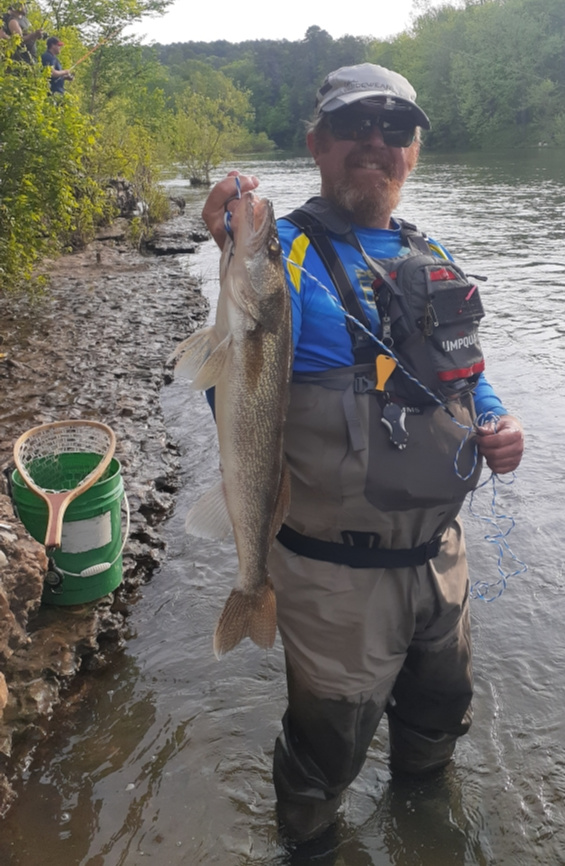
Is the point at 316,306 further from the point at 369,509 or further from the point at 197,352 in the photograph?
the point at 369,509

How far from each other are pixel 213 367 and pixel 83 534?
2059 millimetres

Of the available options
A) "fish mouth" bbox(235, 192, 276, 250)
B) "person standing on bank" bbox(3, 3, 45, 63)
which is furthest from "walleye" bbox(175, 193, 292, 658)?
"person standing on bank" bbox(3, 3, 45, 63)

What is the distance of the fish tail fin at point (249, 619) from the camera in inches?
103

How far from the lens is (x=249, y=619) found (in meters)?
2.64

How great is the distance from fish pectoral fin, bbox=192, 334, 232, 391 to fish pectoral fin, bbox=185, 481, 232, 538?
44cm

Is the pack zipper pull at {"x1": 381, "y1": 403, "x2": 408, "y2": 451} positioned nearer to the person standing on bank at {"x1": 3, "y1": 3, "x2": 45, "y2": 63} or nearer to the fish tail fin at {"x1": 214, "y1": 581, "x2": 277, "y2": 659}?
the fish tail fin at {"x1": 214, "y1": 581, "x2": 277, "y2": 659}

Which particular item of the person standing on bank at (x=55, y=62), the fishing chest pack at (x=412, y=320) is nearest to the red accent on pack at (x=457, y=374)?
the fishing chest pack at (x=412, y=320)

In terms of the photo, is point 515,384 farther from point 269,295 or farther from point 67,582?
point 269,295

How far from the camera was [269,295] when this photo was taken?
225cm

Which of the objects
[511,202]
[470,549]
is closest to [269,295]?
[470,549]

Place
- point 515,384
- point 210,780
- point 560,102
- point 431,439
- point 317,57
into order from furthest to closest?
point 317,57
point 560,102
point 515,384
point 210,780
point 431,439

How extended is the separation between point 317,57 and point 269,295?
412ft

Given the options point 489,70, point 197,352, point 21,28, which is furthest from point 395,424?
point 489,70

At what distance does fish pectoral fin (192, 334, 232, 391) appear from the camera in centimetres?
231
